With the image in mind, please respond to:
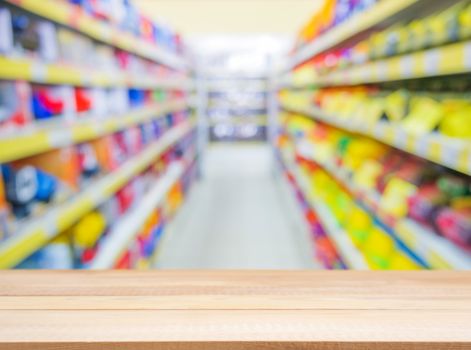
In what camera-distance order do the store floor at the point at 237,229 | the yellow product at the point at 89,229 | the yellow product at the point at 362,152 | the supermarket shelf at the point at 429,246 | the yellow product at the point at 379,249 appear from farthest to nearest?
the store floor at the point at 237,229 → the yellow product at the point at 362,152 → the yellow product at the point at 89,229 → the yellow product at the point at 379,249 → the supermarket shelf at the point at 429,246

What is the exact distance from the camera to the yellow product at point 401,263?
1797 millimetres

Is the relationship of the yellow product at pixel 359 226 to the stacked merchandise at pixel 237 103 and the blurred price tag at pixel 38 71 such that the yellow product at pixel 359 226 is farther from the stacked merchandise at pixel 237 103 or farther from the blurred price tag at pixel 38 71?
the stacked merchandise at pixel 237 103

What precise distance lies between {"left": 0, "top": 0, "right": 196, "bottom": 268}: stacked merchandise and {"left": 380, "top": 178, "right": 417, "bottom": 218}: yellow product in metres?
A: 1.31

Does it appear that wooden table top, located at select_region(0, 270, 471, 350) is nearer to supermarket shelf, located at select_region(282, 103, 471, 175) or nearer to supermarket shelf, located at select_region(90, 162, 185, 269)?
supermarket shelf, located at select_region(282, 103, 471, 175)

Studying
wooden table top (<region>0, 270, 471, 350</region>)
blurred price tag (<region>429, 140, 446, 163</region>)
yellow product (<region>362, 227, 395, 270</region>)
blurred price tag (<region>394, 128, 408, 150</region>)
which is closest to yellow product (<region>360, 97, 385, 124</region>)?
blurred price tag (<region>394, 128, 408, 150</region>)

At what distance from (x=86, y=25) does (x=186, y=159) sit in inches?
137

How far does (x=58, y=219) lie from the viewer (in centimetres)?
178

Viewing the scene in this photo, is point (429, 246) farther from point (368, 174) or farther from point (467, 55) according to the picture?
point (368, 174)

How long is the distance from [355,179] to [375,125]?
462mm

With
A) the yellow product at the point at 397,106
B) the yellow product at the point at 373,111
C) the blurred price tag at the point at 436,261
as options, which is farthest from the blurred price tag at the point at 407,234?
the yellow product at the point at 373,111

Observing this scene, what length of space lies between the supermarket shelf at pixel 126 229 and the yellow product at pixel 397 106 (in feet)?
4.94

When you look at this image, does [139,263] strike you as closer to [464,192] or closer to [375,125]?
[375,125]

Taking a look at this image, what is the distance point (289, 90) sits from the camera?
602cm

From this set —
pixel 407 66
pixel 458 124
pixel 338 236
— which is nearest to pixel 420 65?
pixel 407 66
